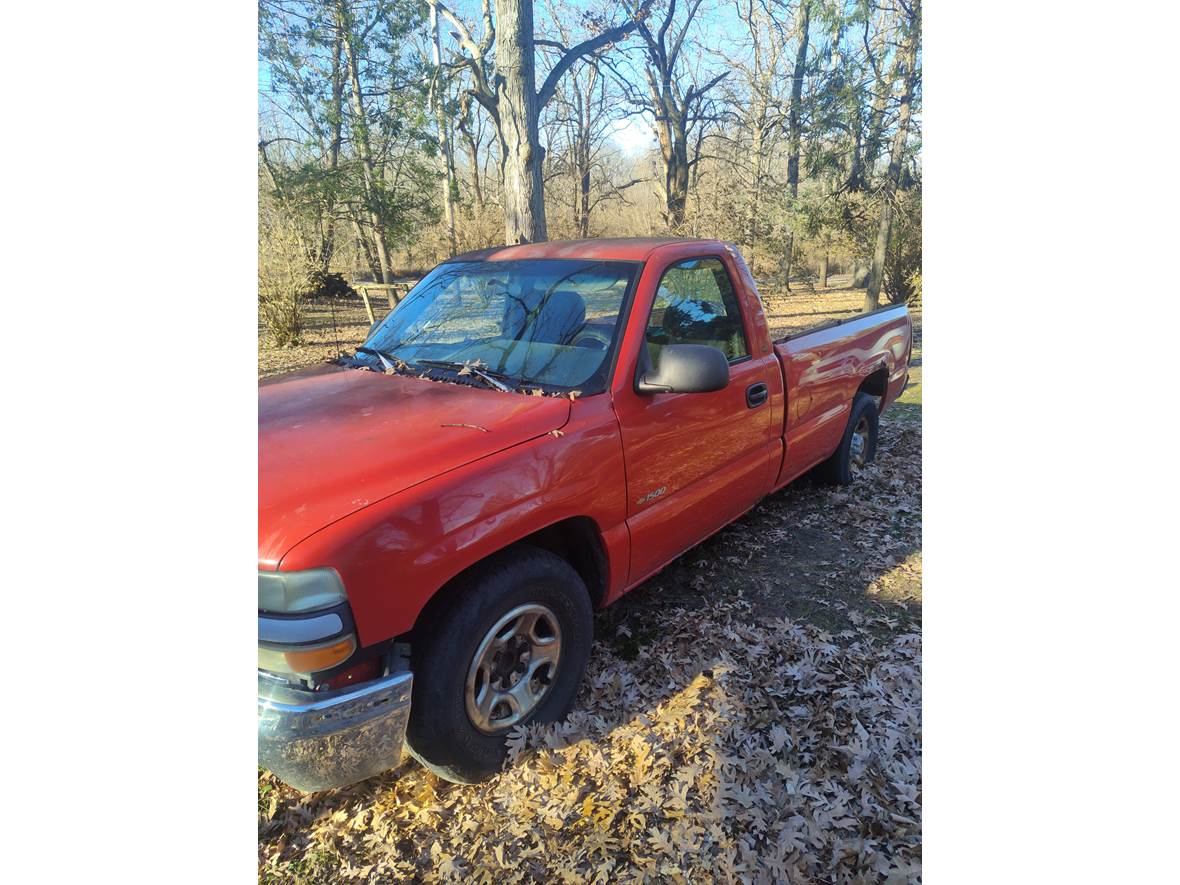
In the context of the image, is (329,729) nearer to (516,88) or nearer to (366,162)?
(516,88)

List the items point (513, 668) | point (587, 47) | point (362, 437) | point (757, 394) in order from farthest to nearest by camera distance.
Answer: point (587, 47) < point (757, 394) < point (513, 668) < point (362, 437)

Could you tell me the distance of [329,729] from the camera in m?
1.75

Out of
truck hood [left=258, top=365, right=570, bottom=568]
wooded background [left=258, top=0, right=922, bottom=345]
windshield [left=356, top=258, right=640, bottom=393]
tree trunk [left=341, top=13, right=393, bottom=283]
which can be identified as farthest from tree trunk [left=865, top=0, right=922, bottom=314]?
truck hood [left=258, top=365, right=570, bottom=568]

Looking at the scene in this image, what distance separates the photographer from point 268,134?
664 cm

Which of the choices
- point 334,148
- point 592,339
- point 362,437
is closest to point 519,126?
point 334,148

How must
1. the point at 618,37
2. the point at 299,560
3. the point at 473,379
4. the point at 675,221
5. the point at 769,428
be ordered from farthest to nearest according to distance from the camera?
the point at 675,221 < the point at 618,37 < the point at 769,428 < the point at 473,379 < the point at 299,560

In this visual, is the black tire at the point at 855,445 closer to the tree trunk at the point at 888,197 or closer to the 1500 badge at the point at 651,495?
the 1500 badge at the point at 651,495

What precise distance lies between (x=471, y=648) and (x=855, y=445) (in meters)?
3.99

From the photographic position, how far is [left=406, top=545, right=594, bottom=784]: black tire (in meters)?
1.96

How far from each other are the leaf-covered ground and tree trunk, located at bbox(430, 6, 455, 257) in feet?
22.7

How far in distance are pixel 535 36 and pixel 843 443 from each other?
5.74 meters

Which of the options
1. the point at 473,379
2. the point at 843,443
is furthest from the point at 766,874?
the point at 843,443

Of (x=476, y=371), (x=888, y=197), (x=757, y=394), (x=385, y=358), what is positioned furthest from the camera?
(x=888, y=197)

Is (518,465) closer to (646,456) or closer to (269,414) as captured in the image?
(646,456)
